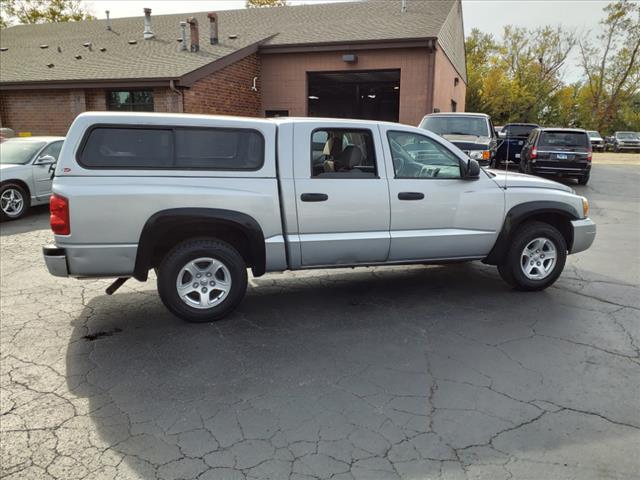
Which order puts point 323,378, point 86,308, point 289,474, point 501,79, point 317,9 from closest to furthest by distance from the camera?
point 289,474 → point 323,378 → point 86,308 → point 317,9 → point 501,79

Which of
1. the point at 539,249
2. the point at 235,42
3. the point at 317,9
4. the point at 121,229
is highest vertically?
the point at 317,9

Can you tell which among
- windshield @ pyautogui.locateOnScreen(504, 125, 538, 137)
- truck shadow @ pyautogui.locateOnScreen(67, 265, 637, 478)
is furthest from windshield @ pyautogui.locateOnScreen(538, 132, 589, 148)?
truck shadow @ pyautogui.locateOnScreen(67, 265, 637, 478)

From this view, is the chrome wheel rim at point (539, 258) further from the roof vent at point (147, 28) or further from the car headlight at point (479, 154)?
the roof vent at point (147, 28)

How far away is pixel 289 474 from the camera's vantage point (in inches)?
106

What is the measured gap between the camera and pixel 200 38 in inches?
750

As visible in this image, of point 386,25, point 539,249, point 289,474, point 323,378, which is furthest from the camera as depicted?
point 386,25

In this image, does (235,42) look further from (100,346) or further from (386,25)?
(100,346)

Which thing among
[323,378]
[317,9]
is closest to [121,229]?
[323,378]

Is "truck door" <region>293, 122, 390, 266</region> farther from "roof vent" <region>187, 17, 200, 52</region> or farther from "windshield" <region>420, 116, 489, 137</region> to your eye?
"roof vent" <region>187, 17, 200, 52</region>

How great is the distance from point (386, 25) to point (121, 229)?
53.4 ft

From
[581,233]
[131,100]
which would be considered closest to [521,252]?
[581,233]

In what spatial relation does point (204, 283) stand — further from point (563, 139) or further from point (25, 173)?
point (563, 139)

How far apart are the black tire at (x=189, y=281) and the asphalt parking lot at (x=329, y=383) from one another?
0.43ft

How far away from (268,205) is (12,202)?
7.65m
